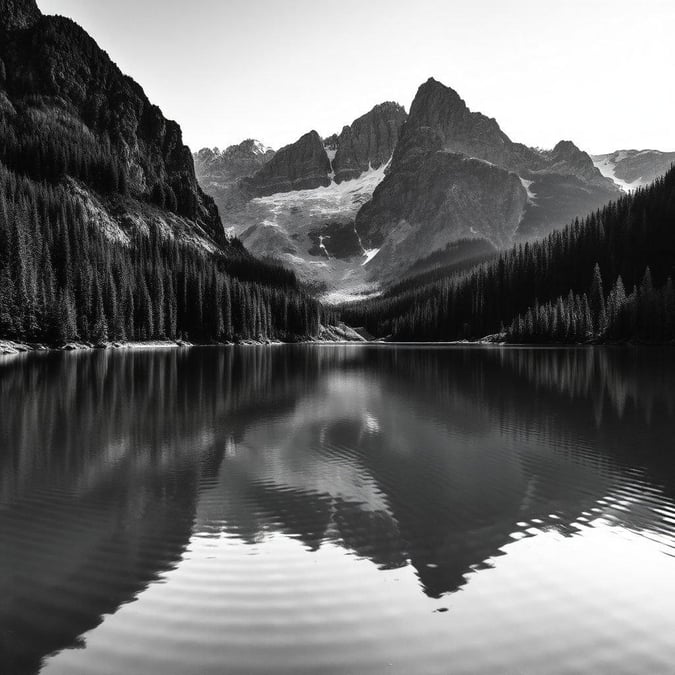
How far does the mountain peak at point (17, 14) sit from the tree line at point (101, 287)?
363ft

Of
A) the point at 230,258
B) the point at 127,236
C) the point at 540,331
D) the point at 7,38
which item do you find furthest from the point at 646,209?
the point at 7,38

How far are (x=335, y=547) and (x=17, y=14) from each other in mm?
263763

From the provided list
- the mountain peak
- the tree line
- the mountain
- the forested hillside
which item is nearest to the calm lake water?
the tree line

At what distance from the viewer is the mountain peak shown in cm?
18625

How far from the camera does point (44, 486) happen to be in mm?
11031

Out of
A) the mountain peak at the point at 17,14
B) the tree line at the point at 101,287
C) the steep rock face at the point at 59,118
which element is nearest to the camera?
the tree line at the point at 101,287

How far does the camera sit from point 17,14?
19125 centimetres

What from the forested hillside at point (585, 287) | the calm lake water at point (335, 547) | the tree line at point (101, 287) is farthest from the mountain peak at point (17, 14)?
the calm lake water at point (335, 547)

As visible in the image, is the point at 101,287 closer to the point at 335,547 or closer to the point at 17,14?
the point at 335,547

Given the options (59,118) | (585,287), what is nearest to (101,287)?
(59,118)

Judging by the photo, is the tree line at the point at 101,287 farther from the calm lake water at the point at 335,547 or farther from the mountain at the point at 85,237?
the calm lake water at the point at 335,547

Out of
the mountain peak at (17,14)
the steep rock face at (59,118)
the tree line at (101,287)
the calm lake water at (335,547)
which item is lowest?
the calm lake water at (335,547)

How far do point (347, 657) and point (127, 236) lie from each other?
158m

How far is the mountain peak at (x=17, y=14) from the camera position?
18625 centimetres
